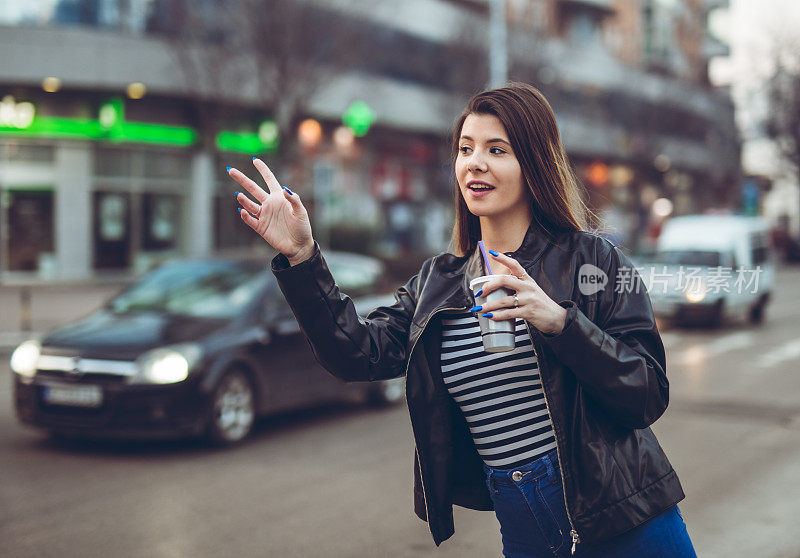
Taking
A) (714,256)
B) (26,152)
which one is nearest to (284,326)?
(714,256)

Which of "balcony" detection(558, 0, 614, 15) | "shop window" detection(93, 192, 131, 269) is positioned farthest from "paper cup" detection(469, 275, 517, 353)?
"balcony" detection(558, 0, 614, 15)

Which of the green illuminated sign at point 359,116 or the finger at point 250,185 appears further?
the green illuminated sign at point 359,116

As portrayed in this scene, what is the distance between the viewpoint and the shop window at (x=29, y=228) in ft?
77.5

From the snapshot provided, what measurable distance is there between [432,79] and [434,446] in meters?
31.2

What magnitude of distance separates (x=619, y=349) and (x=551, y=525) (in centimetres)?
52

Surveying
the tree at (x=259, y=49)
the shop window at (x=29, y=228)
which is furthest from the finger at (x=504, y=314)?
the shop window at (x=29, y=228)

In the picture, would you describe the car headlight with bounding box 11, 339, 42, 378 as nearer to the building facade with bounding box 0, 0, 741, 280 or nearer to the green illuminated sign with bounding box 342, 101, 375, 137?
the building facade with bounding box 0, 0, 741, 280

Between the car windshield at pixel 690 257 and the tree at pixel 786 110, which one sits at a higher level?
the tree at pixel 786 110

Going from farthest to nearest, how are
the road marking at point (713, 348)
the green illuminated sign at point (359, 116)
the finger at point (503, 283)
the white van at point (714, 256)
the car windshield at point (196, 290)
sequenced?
the green illuminated sign at point (359, 116) → the white van at point (714, 256) → the road marking at point (713, 348) → the car windshield at point (196, 290) → the finger at point (503, 283)

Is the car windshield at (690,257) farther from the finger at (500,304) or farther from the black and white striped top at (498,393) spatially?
the finger at (500,304)

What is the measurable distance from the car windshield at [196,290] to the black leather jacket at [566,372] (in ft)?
18.0

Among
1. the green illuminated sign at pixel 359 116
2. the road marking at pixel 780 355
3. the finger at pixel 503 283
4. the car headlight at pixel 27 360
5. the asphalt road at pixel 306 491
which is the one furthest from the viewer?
the green illuminated sign at pixel 359 116

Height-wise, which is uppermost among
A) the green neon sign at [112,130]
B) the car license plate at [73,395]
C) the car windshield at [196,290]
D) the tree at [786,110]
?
the green neon sign at [112,130]

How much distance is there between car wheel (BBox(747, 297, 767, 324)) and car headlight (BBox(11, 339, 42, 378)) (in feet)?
48.2
